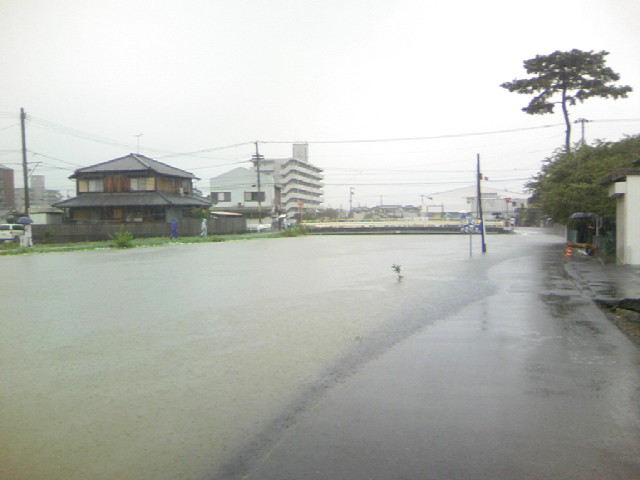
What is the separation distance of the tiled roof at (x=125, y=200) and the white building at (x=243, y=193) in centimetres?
2766

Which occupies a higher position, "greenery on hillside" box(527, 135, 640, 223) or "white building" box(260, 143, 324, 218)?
"white building" box(260, 143, 324, 218)

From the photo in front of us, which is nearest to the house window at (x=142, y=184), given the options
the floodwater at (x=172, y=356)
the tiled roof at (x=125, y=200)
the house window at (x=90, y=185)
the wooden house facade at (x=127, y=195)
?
the wooden house facade at (x=127, y=195)

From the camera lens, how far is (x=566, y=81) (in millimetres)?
36969

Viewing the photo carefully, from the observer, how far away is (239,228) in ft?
193

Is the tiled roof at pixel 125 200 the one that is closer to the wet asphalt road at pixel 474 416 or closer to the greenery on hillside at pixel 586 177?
the greenery on hillside at pixel 586 177

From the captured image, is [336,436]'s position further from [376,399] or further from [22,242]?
[22,242]

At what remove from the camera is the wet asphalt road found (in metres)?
3.76

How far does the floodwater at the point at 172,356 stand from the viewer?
4164 millimetres

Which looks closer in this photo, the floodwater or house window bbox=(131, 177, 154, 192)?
the floodwater

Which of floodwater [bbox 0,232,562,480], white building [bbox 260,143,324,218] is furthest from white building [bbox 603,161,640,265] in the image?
white building [bbox 260,143,324,218]

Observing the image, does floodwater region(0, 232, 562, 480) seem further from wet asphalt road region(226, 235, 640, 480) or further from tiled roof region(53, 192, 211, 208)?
tiled roof region(53, 192, 211, 208)

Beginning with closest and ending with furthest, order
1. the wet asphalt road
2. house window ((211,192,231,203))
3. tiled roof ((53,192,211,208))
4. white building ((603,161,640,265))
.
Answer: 1. the wet asphalt road
2. white building ((603,161,640,265))
3. tiled roof ((53,192,211,208))
4. house window ((211,192,231,203))

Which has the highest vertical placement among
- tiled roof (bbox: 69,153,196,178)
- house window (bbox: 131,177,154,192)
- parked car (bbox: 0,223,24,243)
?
tiled roof (bbox: 69,153,196,178)

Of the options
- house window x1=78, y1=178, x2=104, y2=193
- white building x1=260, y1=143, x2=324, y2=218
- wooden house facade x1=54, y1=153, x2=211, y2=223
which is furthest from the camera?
white building x1=260, y1=143, x2=324, y2=218
